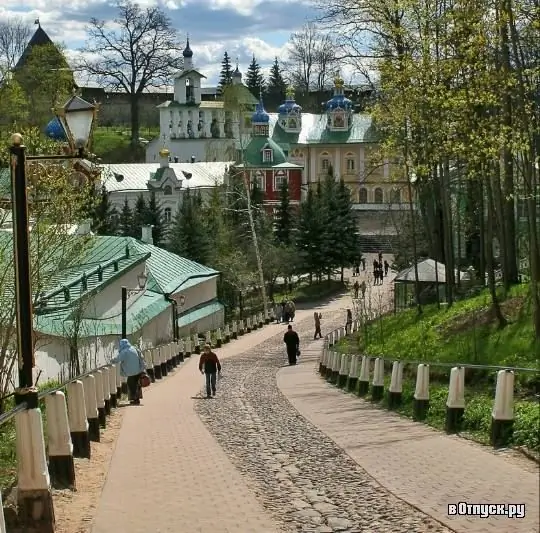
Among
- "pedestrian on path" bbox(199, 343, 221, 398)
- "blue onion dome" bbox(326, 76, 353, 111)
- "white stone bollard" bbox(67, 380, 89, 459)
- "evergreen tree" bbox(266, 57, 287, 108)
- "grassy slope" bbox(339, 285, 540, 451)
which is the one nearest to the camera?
"white stone bollard" bbox(67, 380, 89, 459)

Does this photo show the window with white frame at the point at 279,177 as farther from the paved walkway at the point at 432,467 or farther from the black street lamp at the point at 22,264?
the black street lamp at the point at 22,264

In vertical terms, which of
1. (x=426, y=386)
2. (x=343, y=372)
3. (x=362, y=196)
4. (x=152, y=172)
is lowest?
(x=343, y=372)

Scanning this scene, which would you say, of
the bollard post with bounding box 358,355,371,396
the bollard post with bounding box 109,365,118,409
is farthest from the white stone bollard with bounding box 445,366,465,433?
the bollard post with bounding box 358,355,371,396

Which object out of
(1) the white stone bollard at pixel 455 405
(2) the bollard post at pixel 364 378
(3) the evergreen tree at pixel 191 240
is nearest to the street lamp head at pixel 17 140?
(1) the white stone bollard at pixel 455 405

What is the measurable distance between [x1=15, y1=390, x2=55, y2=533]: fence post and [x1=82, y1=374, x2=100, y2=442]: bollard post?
13.7 ft

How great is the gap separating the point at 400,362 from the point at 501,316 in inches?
173

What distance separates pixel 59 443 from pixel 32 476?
1.19 m

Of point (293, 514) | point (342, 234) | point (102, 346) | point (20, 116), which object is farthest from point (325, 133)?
point (293, 514)

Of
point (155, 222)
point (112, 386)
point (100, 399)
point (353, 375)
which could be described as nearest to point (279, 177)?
point (155, 222)

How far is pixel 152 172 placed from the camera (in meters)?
77.2

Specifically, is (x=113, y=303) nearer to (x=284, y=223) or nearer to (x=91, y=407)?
(x=91, y=407)

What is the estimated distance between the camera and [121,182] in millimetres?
75750

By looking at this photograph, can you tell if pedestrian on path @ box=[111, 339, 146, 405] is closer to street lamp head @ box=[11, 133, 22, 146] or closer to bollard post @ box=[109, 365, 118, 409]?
bollard post @ box=[109, 365, 118, 409]

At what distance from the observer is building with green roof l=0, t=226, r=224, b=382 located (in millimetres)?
23312
